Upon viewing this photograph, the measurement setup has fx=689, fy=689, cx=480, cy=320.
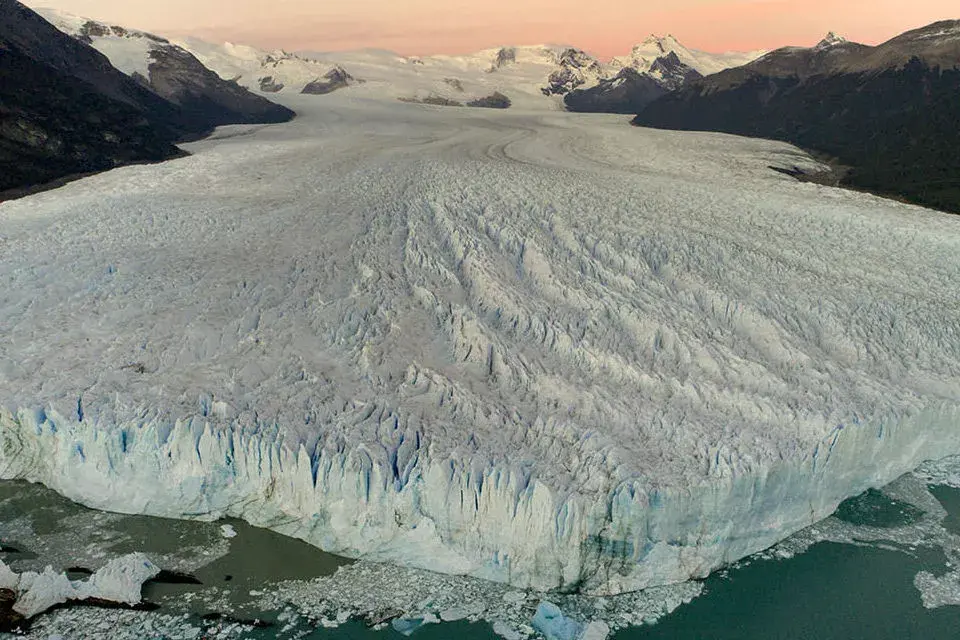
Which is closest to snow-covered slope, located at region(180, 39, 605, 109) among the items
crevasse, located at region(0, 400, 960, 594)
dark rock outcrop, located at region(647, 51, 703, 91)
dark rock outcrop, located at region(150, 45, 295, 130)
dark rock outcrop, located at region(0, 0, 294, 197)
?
dark rock outcrop, located at region(647, 51, 703, 91)

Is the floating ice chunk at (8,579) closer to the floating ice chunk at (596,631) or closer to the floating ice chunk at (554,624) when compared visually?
the floating ice chunk at (554,624)

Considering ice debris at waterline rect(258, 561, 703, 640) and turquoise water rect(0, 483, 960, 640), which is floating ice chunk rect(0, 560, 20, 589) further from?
ice debris at waterline rect(258, 561, 703, 640)

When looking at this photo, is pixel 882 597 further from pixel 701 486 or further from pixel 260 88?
pixel 260 88

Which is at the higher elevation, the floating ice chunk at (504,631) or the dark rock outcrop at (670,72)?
the dark rock outcrop at (670,72)

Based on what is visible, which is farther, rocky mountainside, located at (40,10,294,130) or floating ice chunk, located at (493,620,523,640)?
rocky mountainside, located at (40,10,294,130)

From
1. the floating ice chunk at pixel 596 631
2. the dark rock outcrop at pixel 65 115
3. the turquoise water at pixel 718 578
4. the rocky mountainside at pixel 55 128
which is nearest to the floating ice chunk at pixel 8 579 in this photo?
the turquoise water at pixel 718 578
